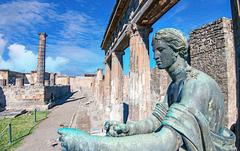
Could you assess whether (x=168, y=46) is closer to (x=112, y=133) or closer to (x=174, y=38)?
(x=174, y=38)

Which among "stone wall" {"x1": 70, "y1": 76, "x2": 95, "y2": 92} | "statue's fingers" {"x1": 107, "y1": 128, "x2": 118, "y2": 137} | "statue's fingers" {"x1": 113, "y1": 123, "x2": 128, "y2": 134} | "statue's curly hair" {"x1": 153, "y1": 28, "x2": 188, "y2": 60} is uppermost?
"stone wall" {"x1": 70, "y1": 76, "x2": 95, "y2": 92}

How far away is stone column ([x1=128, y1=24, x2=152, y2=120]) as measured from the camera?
7.22 m

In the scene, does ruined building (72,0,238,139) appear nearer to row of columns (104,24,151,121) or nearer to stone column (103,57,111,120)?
row of columns (104,24,151,121)

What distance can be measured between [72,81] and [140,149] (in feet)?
153

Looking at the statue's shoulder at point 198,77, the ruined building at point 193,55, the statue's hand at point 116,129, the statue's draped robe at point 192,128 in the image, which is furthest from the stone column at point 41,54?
the statue's draped robe at point 192,128

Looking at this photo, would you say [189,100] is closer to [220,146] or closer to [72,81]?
[220,146]

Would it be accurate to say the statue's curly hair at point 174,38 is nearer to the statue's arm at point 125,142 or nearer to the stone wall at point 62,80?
the statue's arm at point 125,142

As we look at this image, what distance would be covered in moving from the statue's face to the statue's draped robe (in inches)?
13.9

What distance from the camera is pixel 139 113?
23.6 ft

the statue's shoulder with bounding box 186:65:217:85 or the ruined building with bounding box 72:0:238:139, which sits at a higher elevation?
the ruined building with bounding box 72:0:238:139

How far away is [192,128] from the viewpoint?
4.48 ft

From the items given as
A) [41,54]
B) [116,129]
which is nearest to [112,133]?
[116,129]

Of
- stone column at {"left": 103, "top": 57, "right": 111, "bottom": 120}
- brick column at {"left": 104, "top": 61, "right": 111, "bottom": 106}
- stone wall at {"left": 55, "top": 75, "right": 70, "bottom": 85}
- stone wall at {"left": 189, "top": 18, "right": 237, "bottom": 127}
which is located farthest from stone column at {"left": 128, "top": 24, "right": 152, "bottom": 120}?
stone wall at {"left": 55, "top": 75, "right": 70, "bottom": 85}

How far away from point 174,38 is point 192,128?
0.60m
